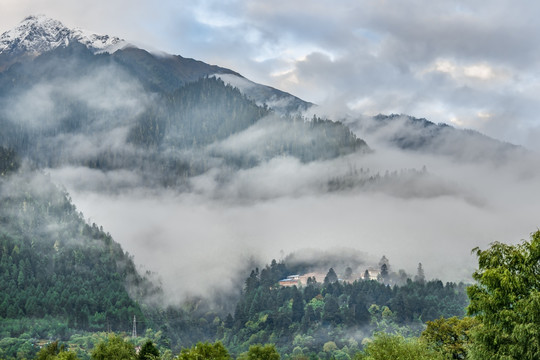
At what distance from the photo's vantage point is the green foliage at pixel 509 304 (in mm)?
49031

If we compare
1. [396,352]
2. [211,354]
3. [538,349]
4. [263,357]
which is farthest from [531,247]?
[263,357]

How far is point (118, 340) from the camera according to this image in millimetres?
119750

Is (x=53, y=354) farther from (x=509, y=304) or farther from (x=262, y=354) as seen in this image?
(x=509, y=304)

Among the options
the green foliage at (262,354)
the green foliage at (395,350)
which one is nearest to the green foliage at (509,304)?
the green foliage at (395,350)

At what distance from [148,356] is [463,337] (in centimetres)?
5846

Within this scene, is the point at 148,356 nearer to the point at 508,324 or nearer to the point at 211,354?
the point at 211,354

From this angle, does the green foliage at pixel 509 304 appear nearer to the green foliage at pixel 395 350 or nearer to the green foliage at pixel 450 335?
the green foliage at pixel 395 350

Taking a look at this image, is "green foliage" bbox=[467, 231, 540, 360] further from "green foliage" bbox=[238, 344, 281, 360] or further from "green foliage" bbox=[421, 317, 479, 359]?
"green foliage" bbox=[238, 344, 281, 360]

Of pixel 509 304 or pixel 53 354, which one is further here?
pixel 53 354

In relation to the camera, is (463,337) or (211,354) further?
(211,354)

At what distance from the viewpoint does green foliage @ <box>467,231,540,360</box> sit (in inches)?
1930

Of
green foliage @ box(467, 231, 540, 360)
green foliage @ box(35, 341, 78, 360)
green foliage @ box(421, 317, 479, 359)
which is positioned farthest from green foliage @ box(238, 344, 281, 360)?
green foliage @ box(467, 231, 540, 360)

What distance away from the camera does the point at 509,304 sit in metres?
52.1

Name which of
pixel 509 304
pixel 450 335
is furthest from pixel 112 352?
pixel 509 304
